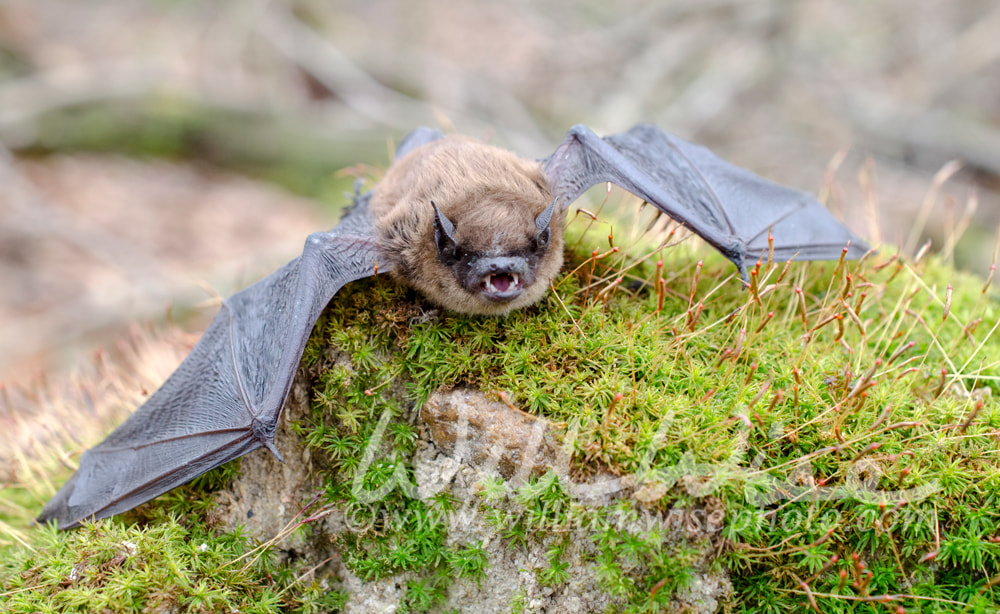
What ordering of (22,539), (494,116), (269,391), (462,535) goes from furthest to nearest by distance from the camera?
(494,116)
(22,539)
(269,391)
(462,535)

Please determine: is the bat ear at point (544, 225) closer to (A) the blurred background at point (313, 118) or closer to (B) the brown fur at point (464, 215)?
(B) the brown fur at point (464, 215)

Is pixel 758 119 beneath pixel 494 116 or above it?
beneath

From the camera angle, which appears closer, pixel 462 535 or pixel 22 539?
pixel 462 535

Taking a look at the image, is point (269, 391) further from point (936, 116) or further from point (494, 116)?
point (936, 116)

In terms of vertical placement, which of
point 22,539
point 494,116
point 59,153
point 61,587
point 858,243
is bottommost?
point 858,243

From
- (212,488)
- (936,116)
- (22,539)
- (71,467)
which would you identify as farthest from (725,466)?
(936,116)

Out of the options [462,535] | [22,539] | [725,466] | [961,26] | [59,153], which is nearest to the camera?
[725,466]

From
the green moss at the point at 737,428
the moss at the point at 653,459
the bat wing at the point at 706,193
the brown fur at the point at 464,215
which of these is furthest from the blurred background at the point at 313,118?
→ the green moss at the point at 737,428
